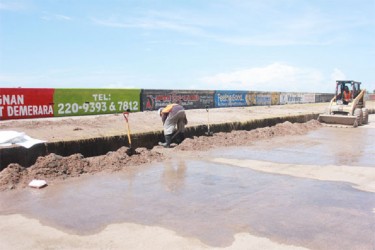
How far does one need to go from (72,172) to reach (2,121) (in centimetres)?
901

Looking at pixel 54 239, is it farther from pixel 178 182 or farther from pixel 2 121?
pixel 2 121

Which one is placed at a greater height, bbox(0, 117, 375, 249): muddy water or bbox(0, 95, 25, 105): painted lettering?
bbox(0, 95, 25, 105): painted lettering

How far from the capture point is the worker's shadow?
28.2ft

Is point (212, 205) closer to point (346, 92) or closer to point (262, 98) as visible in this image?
point (346, 92)

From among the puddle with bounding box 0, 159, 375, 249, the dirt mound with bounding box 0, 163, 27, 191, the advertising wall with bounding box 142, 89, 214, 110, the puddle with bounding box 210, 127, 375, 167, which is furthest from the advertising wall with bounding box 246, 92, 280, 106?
the dirt mound with bounding box 0, 163, 27, 191

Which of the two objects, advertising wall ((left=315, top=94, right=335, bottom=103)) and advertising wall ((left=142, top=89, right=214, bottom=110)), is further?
advertising wall ((left=315, top=94, right=335, bottom=103))

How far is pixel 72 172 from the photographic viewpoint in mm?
9594

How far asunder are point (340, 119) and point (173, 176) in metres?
16.1

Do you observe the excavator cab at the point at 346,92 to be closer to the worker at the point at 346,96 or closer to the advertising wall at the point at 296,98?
the worker at the point at 346,96

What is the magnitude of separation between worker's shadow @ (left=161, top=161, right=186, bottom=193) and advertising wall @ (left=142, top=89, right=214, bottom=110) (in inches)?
584

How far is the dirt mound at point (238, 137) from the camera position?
13961 millimetres

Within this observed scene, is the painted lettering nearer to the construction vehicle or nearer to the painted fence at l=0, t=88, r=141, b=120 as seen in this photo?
the painted fence at l=0, t=88, r=141, b=120

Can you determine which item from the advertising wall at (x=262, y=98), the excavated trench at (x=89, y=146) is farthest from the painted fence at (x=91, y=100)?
the excavated trench at (x=89, y=146)

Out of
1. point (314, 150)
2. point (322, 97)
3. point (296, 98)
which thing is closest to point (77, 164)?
point (314, 150)
